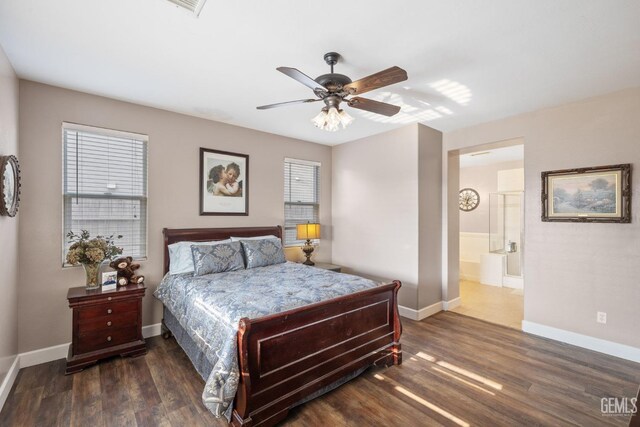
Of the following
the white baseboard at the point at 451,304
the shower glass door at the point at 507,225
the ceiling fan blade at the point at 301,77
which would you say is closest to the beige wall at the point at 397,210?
the white baseboard at the point at 451,304

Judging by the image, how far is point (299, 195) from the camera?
494 centimetres

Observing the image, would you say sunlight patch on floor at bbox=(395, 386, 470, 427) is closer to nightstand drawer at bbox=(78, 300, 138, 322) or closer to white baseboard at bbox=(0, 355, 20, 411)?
nightstand drawer at bbox=(78, 300, 138, 322)

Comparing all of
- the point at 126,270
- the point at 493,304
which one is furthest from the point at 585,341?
the point at 126,270

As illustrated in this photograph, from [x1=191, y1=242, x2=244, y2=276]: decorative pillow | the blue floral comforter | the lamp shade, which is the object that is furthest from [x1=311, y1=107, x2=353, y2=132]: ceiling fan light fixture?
the lamp shade

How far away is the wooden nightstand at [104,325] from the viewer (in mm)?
2646

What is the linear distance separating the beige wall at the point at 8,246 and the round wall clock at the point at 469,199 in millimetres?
7769

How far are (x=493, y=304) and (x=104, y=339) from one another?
5.11 m

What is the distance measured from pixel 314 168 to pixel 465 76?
9.60 ft

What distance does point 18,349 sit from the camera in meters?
2.71

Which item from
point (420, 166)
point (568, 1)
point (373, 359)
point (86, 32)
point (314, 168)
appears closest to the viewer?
point (568, 1)

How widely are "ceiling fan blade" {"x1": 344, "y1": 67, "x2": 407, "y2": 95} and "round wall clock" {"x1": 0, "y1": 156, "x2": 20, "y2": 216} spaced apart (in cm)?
258

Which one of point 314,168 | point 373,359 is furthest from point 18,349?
point 314,168

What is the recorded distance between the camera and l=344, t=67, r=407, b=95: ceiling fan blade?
1.95m

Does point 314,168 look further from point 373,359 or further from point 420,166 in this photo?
point 373,359
